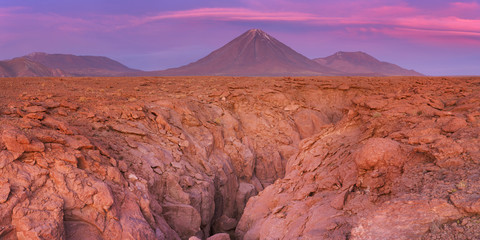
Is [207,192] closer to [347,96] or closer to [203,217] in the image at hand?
[203,217]

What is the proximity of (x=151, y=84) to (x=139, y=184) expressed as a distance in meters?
10.1

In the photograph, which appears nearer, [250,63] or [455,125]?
[455,125]

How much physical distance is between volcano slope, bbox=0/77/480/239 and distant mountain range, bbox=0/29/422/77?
198 feet

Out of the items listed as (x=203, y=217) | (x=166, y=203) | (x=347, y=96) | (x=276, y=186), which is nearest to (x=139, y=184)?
(x=166, y=203)

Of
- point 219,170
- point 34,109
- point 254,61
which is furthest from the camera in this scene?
point 254,61

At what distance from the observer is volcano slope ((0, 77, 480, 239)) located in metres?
5.77

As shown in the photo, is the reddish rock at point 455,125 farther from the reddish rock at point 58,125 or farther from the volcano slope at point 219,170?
the reddish rock at point 58,125

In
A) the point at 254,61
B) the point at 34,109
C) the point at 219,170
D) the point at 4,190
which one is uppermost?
the point at 254,61

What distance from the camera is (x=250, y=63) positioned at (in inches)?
3565

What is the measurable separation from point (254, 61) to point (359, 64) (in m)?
43.3

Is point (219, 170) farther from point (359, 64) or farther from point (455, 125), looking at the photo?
point (359, 64)

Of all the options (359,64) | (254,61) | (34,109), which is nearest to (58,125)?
(34,109)

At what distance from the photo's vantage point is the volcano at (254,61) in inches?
3177

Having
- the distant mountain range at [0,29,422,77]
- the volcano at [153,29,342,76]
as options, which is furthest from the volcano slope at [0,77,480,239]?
the volcano at [153,29,342,76]
